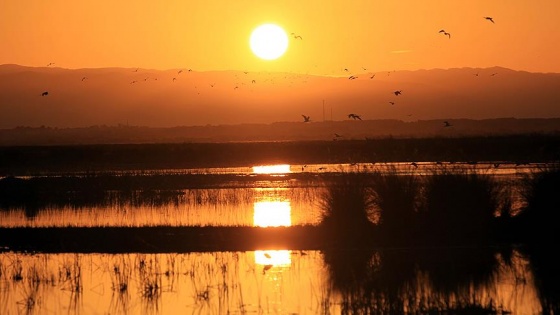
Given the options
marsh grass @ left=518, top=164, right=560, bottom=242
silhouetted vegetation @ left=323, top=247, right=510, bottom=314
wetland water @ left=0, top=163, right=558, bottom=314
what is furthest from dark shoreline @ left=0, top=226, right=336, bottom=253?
marsh grass @ left=518, top=164, right=560, bottom=242

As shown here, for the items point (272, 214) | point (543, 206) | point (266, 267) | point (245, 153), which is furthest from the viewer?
point (245, 153)

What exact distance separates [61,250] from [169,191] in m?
14.3

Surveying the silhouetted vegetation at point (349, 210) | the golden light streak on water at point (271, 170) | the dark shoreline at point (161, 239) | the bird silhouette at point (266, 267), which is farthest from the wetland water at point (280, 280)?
the golden light streak on water at point (271, 170)

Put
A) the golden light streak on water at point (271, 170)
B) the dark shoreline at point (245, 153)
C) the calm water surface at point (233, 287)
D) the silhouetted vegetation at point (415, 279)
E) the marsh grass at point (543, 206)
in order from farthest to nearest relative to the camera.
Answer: the dark shoreline at point (245, 153) < the golden light streak on water at point (271, 170) < the marsh grass at point (543, 206) < the calm water surface at point (233, 287) < the silhouetted vegetation at point (415, 279)

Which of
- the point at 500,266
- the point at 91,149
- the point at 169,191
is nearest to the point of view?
the point at 500,266

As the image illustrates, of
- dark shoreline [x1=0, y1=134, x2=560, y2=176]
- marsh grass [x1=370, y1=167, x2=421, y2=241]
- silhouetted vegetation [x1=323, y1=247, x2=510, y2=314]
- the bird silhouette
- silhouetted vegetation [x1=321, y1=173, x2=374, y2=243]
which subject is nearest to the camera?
silhouetted vegetation [x1=323, y1=247, x2=510, y2=314]

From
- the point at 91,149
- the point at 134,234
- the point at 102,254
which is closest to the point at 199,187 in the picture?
the point at 134,234

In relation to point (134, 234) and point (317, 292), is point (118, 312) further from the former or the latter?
point (134, 234)

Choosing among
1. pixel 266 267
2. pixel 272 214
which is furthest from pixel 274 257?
pixel 272 214

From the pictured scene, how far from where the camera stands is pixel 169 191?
117ft

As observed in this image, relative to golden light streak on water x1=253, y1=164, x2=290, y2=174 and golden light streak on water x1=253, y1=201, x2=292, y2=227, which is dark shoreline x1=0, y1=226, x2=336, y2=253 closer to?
golden light streak on water x1=253, y1=201, x2=292, y2=227

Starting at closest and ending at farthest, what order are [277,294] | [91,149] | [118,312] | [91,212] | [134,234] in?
[118,312]
[277,294]
[134,234]
[91,212]
[91,149]

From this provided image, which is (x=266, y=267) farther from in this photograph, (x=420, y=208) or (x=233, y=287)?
(x=420, y=208)

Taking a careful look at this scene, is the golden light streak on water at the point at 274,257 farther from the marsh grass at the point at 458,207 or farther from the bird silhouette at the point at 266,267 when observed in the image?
the marsh grass at the point at 458,207
